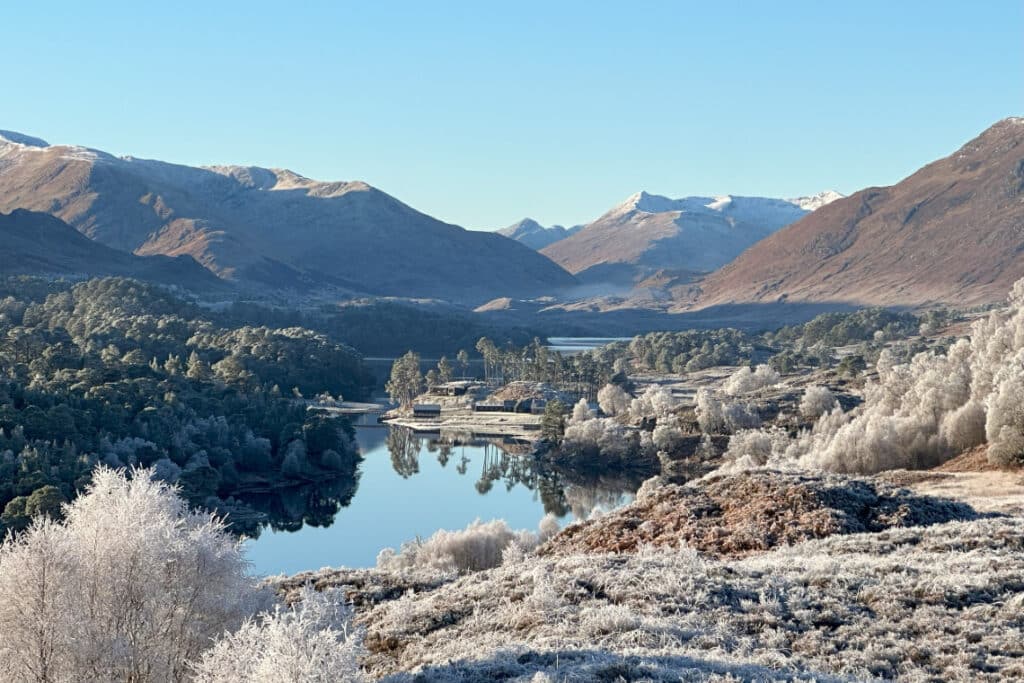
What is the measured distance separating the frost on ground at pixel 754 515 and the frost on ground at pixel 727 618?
10.6ft

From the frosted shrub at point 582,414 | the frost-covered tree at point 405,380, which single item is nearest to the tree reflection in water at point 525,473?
the frosted shrub at point 582,414

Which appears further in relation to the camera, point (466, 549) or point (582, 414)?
point (582, 414)

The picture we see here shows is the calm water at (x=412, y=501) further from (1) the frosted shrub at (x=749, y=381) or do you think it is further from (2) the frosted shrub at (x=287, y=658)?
(2) the frosted shrub at (x=287, y=658)

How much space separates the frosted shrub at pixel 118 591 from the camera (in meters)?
16.7

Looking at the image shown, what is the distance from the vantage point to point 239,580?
19.0 m

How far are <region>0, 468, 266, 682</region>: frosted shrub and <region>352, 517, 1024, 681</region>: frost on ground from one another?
306 cm

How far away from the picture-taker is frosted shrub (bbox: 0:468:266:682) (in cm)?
1673

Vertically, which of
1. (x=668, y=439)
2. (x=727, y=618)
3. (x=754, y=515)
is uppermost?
(x=727, y=618)

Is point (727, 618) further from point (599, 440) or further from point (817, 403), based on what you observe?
point (599, 440)

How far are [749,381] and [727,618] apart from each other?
10165 centimetres

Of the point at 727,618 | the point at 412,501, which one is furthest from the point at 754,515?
the point at 412,501

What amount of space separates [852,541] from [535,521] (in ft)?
166

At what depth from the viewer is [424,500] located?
8556 centimetres

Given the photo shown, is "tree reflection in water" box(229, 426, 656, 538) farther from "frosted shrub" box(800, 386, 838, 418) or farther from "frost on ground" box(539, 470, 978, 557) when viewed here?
"frost on ground" box(539, 470, 978, 557)
